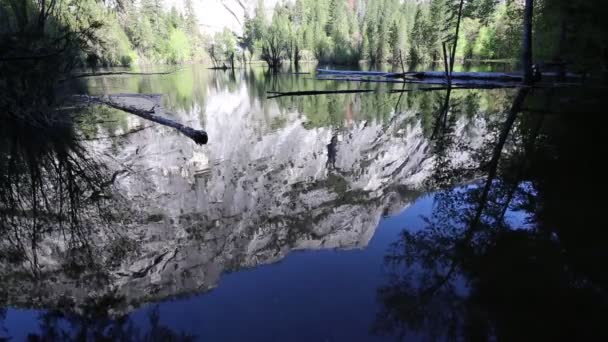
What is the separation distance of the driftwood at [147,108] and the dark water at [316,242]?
0.45 m

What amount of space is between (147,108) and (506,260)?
1705 cm

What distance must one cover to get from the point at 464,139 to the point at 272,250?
7.12 metres

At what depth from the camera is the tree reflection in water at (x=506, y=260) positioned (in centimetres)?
303

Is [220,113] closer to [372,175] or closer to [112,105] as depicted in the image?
[112,105]

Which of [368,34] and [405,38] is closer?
[405,38]

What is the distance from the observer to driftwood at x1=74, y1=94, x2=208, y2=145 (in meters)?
9.72

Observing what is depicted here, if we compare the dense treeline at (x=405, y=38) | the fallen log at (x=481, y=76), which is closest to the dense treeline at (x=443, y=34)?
the dense treeline at (x=405, y=38)

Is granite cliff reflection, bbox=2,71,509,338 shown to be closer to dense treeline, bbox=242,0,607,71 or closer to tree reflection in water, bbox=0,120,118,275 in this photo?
tree reflection in water, bbox=0,120,118,275

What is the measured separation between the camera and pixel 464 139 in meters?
9.37

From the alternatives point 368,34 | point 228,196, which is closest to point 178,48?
point 368,34

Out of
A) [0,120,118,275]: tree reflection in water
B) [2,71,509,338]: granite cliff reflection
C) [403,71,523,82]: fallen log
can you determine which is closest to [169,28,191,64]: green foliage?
[403,71,523,82]: fallen log

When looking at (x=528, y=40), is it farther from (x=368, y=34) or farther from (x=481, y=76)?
(x=368, y=34)

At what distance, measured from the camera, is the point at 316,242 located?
4.87 meters

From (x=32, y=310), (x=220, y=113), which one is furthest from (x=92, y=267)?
(x=220, y=113)
